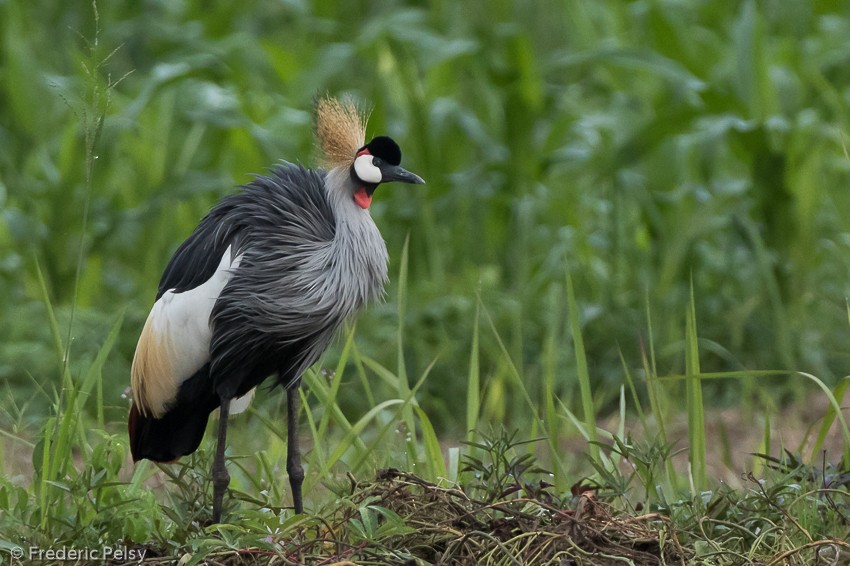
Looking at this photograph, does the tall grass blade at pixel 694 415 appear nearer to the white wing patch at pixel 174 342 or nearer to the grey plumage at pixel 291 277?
the grey plumage at pixel 291 277

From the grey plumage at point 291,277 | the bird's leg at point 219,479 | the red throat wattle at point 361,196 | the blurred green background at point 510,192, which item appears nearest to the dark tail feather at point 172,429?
the grey plumage at point 291,277

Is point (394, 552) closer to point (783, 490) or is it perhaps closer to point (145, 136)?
point (783, 490)

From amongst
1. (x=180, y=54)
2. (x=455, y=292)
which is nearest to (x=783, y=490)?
(x=455, y=292)

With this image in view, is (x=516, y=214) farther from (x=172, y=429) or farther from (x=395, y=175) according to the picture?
(x=172, y=429)

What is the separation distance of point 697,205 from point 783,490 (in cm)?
282

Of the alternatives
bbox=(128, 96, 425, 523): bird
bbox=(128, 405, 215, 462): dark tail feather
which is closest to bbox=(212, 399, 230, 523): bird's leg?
bbox=(128, 96, 425, 523): bird

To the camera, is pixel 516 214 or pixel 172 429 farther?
pixel 516 214

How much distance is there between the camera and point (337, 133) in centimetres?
302

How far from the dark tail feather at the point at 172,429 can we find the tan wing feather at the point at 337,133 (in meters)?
0.65

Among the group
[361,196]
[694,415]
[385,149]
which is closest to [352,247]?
[361,196]

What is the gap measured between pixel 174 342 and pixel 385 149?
0.68 metres

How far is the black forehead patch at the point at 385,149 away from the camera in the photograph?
9.64ft

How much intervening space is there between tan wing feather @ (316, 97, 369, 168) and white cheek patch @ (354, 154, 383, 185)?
0.14 ft

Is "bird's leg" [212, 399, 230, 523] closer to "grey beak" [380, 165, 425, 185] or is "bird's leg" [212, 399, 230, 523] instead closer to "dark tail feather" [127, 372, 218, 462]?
"dark tail feather" [127, 372, 218, 462]
